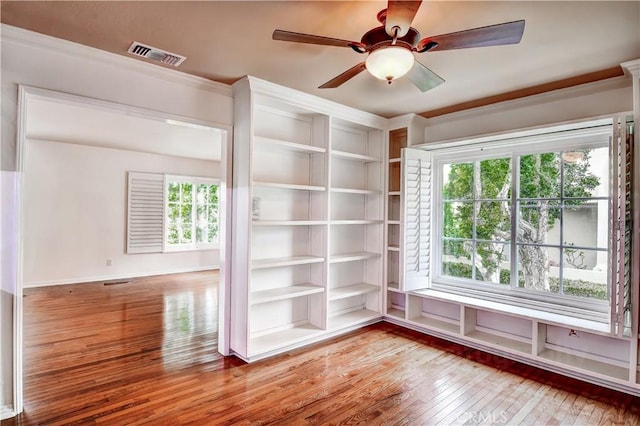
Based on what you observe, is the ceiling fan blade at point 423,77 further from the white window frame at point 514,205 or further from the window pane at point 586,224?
the window pane at point 586,224

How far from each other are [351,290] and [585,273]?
2290 millimetres

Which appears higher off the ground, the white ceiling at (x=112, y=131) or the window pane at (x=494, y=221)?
the white ceiling at (x=112, y=131)

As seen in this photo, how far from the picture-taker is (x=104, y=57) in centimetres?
252

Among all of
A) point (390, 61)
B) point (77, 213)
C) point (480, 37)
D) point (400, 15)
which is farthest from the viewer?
point (77, 213)

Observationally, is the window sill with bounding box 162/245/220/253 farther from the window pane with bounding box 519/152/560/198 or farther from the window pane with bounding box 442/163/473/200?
the window pane with bounding box 519/152/560/198

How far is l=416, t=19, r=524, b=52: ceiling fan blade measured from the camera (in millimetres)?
1594

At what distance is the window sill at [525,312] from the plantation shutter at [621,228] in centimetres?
19

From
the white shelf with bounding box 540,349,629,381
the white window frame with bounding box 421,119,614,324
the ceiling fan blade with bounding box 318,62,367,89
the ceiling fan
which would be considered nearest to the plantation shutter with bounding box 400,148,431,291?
the white window frame with bounding box 421,119,614,324

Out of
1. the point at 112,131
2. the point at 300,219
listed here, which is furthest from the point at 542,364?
the point at 112,131

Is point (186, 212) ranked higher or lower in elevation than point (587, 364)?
higher

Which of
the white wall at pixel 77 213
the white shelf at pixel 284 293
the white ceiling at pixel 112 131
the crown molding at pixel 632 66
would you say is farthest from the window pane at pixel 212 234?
the crown molding at pixel 632 66

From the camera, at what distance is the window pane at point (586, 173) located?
3.04 metres

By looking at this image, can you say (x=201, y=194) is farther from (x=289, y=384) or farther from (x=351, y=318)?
(x=289, y=384)

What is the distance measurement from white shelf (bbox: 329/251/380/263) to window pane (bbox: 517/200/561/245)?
62.8 inches
